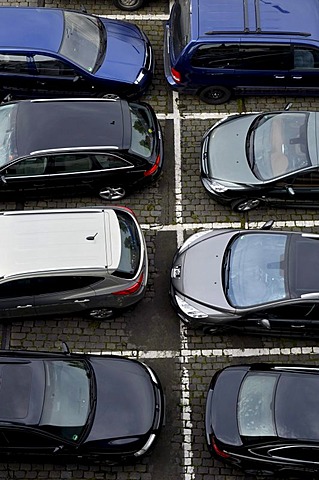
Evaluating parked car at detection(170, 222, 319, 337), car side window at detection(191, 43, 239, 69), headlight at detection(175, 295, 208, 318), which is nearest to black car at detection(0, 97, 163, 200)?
car side window at detection(191, 43, 239, 69)

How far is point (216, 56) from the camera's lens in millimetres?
12180

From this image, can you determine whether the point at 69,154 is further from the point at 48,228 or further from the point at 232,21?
the point at 232,21

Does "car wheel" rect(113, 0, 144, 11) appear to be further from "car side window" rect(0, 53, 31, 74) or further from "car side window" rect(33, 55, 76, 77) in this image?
"car side window" rect(0, 53, 31, 74)

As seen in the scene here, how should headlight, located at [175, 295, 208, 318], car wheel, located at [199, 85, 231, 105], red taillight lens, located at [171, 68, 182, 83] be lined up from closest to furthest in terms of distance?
headlight, located at [175, 295, 208, 318], red taillight lens, located at [171, 68, 182, 83], car wheel, located at [199, 85, 231, 105]

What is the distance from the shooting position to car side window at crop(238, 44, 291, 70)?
12047mm

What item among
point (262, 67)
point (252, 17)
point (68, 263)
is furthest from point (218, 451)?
point (252, 17)

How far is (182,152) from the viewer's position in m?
12.6

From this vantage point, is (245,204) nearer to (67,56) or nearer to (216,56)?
(216,56)

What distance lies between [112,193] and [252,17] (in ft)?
14.3

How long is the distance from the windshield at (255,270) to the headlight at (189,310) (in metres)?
0.54

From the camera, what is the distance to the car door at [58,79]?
1202cm

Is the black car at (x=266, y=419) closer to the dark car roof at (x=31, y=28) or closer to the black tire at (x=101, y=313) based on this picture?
the black tire at (x=101, y=313)

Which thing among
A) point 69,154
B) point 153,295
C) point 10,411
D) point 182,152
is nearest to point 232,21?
point 182,152

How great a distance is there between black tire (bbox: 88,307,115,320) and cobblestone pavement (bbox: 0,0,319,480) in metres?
0.21
